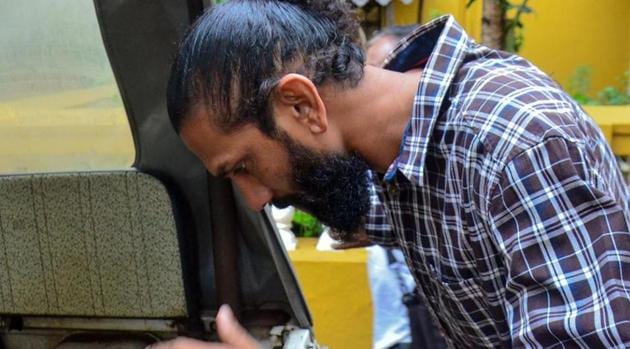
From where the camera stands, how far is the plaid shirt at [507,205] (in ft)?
3.89

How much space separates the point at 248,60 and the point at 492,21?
3.28 metres

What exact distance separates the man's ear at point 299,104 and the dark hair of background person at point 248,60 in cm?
2

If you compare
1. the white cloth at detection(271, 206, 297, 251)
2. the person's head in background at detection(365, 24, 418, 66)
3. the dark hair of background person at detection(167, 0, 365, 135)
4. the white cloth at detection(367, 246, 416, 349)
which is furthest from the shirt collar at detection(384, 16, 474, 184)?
the white cloth at detection(271, 206, 297, 251)

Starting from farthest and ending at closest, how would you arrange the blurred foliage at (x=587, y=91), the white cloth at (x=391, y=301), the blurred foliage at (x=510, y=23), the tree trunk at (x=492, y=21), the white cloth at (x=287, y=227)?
the blurred foliage at (x=587, y=91)
the blurred foliage at (x=510, y=23)
the tree trunk at (x=492, y=21)
the white cloth at (x=287, y=227)
the white cloth at (x=391, y=301)

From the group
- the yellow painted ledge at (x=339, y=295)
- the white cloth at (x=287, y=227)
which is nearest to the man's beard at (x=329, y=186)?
the yellow painted ledge at (x=339, y=295)

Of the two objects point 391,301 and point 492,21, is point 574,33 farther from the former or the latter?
point 391,301

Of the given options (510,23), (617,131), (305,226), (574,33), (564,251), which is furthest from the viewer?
(574,33)

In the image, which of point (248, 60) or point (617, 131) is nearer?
point (248, 60)

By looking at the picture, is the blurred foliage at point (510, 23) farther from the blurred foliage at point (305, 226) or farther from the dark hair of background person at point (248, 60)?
the dark hair of background person at point (248, 60)

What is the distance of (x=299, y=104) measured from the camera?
4.70ft

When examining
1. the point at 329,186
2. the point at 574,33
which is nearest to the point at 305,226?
the point at 329,186

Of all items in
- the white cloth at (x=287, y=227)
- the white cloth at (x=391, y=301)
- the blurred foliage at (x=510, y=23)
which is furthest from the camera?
the blurred foliage at (x=510, y=23)

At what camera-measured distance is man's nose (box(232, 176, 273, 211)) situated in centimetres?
154

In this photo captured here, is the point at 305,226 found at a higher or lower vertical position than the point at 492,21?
lower
